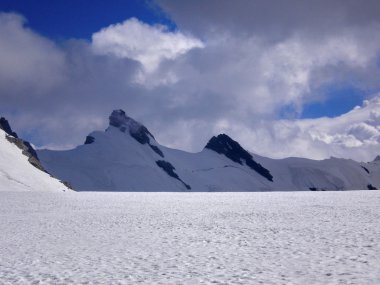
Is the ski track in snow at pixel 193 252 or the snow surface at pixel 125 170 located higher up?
the snow surface at pixel 125 170

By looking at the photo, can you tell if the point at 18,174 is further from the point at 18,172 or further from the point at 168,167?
the point at 168,167

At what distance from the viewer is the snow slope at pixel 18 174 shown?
5995cm

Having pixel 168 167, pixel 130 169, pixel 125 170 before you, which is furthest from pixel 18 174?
pixel 168 167

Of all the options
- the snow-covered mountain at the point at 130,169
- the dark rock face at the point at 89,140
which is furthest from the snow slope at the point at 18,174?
the dark rock face at the point at 89,140

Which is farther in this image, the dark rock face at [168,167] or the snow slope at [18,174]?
the dark rock face at [168,167]

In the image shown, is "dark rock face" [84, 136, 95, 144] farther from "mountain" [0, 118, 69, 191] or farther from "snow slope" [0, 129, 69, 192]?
"snow slope" [0, 129, 69, 192]

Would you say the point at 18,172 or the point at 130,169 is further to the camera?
the point at 130,169

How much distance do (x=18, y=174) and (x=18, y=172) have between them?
41.6 inches

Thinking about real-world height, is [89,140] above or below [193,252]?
above

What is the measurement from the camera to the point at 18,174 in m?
64.4

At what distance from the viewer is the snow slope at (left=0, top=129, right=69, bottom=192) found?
59.9m

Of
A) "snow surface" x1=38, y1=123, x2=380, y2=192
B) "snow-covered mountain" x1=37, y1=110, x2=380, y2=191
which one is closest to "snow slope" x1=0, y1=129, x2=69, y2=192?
"snow surface" x1=38, y1=123, x2=380, y2=192

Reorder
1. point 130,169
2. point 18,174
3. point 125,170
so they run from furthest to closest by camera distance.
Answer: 1. point 130,169
2. point 125,170
3. point 18,174

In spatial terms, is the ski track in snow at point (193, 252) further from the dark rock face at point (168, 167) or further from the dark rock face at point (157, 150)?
the dark rock face at point (157, 150)
